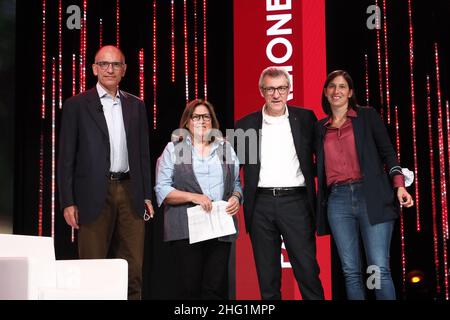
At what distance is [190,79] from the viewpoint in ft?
16.2

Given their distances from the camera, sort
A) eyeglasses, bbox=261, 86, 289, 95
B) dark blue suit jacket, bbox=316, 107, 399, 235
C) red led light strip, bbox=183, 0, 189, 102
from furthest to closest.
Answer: red led light strip, bbox=183, 0, 189, 102, eyeglasses, bbox=261, 86, 289, 95, dark blue suit jacket, bbox=316, 107, 399, 235

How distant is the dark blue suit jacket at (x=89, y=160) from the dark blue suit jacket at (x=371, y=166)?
1012 mm

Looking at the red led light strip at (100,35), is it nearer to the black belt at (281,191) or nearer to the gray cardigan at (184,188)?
the gray cardigan at (184,188)

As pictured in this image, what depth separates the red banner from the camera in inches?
183

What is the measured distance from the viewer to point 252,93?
187 inches

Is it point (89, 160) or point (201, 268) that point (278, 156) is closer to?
point (201, 268)

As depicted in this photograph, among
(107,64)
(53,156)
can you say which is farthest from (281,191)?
(53,156)

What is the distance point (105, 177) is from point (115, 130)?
0.29 m

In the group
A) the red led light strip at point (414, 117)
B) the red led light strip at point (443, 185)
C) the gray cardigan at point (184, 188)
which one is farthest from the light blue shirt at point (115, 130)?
the red led light strip at point (443, 185)

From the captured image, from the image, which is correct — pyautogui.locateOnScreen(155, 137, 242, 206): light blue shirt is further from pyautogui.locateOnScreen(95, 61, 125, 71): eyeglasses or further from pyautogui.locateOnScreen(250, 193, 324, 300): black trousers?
pyautogui.locateOnScreen(95, 61, 125, 71): eyeglasses

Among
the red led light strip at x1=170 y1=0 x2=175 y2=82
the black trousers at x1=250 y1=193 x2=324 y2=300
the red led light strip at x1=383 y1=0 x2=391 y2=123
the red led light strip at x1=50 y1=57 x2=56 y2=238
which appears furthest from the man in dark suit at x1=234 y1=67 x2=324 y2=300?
the red led light strip at x1=50 y1=57 x2=56 y2=238

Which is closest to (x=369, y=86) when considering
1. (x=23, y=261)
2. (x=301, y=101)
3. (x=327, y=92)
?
(x=301, y=101)
